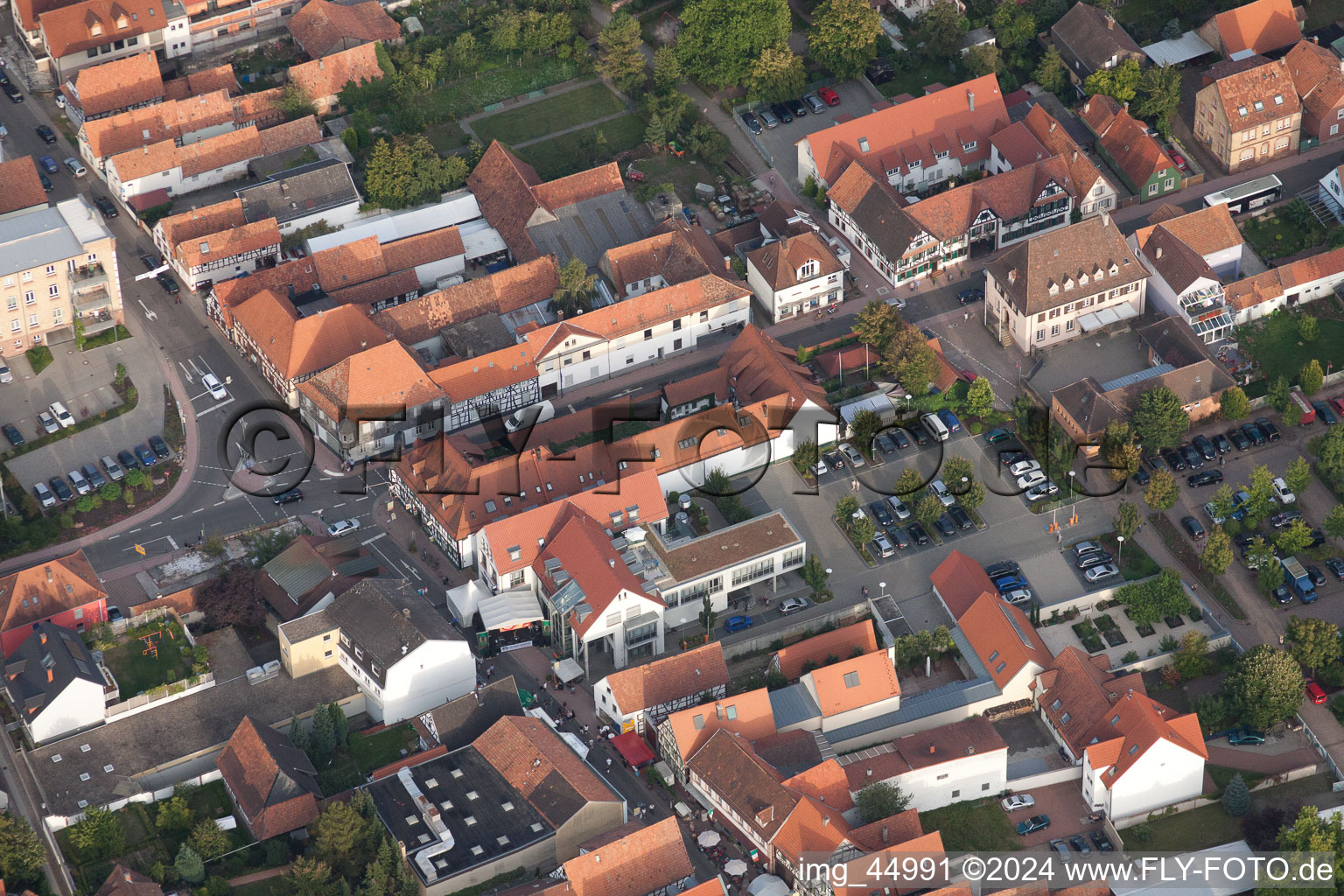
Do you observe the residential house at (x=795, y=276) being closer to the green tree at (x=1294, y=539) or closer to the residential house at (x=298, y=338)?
the residential house at (x=298, y=338)

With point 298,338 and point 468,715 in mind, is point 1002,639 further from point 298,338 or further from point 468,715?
point 298,338

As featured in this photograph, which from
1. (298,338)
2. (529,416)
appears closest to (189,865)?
(298,338)

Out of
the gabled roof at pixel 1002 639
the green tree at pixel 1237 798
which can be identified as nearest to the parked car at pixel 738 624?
the gabled roof at pixel 1002 639

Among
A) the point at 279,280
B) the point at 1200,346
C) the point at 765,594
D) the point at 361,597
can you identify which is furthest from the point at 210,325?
the point at 1200,346

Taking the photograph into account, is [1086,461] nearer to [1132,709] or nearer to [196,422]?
[1132,709]

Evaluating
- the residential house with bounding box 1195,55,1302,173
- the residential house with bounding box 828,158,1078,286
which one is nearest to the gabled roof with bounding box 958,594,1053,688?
the residential house with bounding box 828,158,1078,286

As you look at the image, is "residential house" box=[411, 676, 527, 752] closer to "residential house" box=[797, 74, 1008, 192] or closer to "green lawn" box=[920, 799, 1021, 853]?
"green lawn" box=[920, 799, 1021, 853]
